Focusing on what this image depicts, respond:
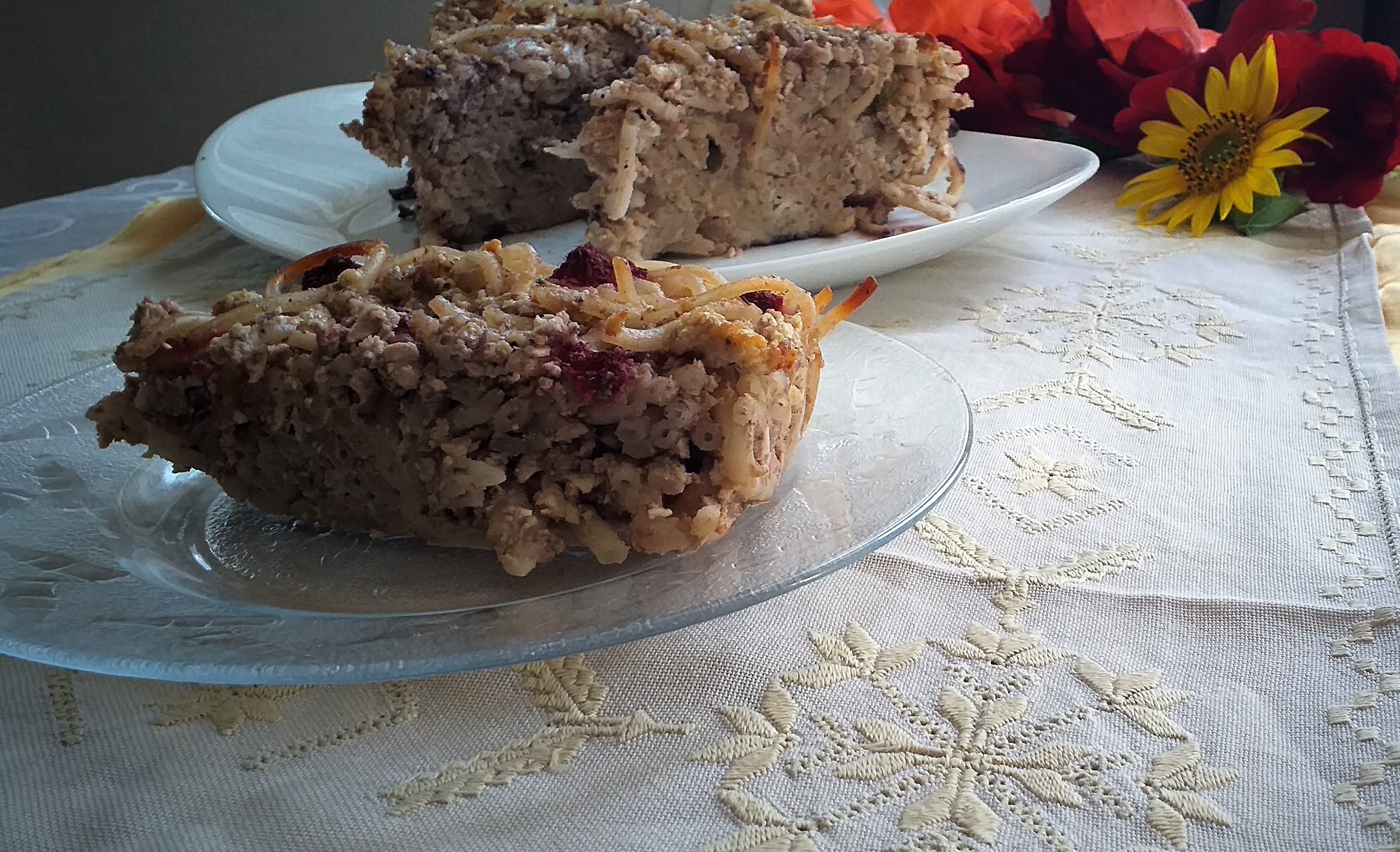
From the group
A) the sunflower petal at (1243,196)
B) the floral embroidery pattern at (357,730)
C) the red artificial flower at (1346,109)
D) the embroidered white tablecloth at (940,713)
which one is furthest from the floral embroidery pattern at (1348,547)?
the floral embroidery pattern at (357,730)

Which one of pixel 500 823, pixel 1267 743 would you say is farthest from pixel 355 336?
pixel 1267 743

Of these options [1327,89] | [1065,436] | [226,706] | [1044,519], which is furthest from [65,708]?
[1327,89]

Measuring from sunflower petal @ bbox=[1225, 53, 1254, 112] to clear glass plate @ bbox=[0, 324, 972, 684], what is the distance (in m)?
1.13

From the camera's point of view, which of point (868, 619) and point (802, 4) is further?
point (802, 4)

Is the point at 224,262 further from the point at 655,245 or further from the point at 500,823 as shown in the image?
the point at 500,823

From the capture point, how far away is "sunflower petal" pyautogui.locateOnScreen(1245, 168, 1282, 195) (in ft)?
6.24

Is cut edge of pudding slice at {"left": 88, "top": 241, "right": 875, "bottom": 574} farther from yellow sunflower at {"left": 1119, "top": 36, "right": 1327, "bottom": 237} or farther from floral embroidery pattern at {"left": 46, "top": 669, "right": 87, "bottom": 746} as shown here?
yellow sunflower at {"left": 1119, "top": 36, "right": 1327, "bottom": 237}

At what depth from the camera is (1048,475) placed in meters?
1.21

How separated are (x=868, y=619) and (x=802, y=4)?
141 cm

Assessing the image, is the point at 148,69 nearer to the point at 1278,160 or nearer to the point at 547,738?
the point at 1278,160

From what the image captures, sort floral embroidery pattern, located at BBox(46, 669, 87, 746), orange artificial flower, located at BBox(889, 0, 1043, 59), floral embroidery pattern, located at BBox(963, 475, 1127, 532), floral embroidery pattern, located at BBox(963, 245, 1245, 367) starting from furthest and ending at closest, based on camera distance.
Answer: orange artificial flower, located at BBox(889, 0, 1043, 59), floral embroidery pattern, located at BBox(963, 245, 1245, 367), floral embroidery pattern, located at BBox(963, 475, 1127, 532), floral embroidery pattern, located at BBox(46, 669, 87, 746)

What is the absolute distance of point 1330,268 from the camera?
178 centimetres

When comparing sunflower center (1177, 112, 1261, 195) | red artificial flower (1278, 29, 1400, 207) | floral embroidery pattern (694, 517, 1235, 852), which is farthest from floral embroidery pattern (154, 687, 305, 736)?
red artificial flower (1278, 29, 1400, 207)

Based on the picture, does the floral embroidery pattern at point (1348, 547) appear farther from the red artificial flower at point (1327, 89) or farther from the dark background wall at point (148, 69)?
the dark background wall at point (148, 69)
